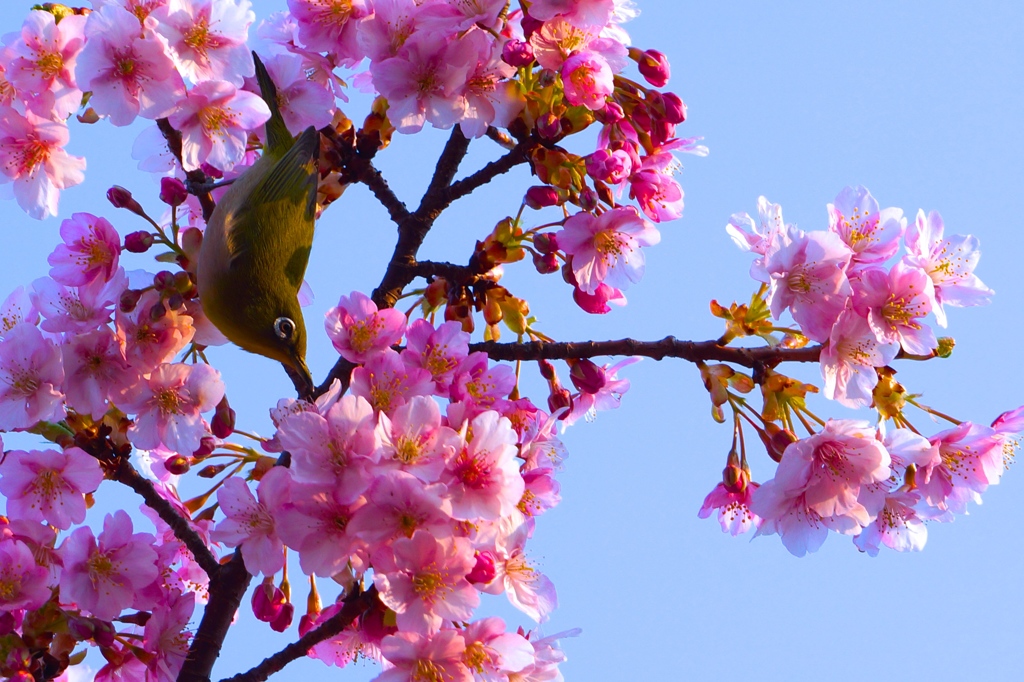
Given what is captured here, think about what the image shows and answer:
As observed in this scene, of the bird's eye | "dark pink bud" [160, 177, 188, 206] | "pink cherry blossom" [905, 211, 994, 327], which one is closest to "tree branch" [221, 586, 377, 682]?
the bird's eye

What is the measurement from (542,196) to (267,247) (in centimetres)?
103

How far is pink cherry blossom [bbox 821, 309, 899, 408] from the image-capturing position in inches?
106

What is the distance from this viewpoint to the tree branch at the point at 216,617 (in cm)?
278

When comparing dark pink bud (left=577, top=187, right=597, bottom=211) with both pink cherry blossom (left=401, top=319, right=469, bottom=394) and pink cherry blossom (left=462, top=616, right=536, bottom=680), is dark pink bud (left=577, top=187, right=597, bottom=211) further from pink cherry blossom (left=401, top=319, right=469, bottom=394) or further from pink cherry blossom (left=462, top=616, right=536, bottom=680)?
pink cherry blossom (left=462, top=616, right=536, bottom=680)

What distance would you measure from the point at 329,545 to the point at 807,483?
4.34 feet

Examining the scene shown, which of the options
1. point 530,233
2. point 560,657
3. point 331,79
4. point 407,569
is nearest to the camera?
point 407,569

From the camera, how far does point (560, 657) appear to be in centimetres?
290

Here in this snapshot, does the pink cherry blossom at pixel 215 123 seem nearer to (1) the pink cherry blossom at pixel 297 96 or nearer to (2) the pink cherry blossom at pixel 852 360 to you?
(1) the pink cherry blossom at pixel 297 96

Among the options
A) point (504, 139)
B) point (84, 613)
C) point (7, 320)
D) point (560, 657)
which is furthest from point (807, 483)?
point (7, 320)

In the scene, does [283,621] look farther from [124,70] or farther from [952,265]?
[952,265]

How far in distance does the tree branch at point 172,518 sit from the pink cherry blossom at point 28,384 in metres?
0.28

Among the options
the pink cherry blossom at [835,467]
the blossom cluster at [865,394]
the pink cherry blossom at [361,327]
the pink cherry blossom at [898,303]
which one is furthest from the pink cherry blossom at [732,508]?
the pink cherry blossom at [361,327]

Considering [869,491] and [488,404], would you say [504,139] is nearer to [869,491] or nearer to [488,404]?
[488,404]

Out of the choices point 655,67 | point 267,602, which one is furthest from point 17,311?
point 655,67
